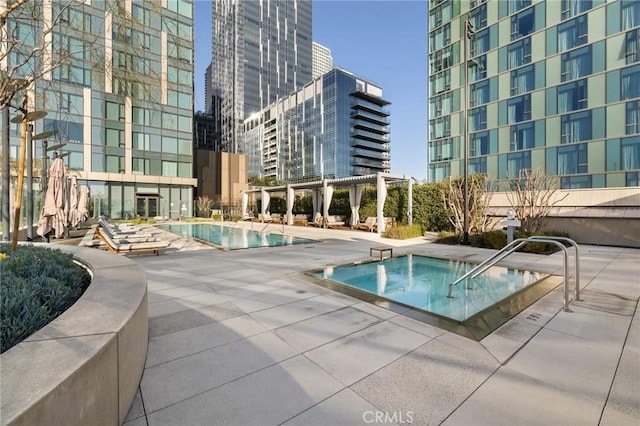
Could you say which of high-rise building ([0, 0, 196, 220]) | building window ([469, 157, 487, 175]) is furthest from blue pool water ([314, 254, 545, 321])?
building window ([469, 157, 487, 175])

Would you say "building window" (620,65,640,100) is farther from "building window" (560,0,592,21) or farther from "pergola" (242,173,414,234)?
"pergola" (242,173,414,234)

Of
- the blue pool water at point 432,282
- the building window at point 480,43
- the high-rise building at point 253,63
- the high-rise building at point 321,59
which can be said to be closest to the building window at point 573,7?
the building window at point 480,43

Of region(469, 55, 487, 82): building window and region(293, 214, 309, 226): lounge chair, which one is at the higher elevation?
region(469, 55, 487, 82): building window

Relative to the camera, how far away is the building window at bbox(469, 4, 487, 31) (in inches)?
1261

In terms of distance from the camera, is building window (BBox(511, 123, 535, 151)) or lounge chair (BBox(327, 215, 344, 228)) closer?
lounge chair (BBox(327, 215, 344, 228))

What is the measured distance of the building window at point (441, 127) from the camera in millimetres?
36281

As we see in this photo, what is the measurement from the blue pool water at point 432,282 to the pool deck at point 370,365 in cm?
90

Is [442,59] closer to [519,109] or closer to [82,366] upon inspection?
[519,109]

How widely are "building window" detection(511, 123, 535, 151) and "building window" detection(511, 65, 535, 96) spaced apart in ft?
11.7

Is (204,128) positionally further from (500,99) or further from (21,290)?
(21,290)

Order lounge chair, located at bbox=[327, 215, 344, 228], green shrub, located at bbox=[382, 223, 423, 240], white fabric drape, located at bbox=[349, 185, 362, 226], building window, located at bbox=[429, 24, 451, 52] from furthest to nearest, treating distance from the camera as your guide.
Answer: building window, located at bbox=[429, 24, 451, 52], lounge chair, located at bbox=[327, 215, 344, 228], white fabric drape, located at bbox=[349, 185, 362, 226], green shrub, located at bbox=[382, 223, 423, 240]

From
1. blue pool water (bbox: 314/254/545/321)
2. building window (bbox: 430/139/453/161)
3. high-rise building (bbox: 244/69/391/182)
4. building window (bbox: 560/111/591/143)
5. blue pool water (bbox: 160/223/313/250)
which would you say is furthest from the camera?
high-rise building (bbox: 244/69/391/182)

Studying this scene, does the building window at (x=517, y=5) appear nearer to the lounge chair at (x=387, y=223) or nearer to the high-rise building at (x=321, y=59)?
the lounge chair at (x=387, y=223)

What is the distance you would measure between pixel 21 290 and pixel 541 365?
5.13 metres
